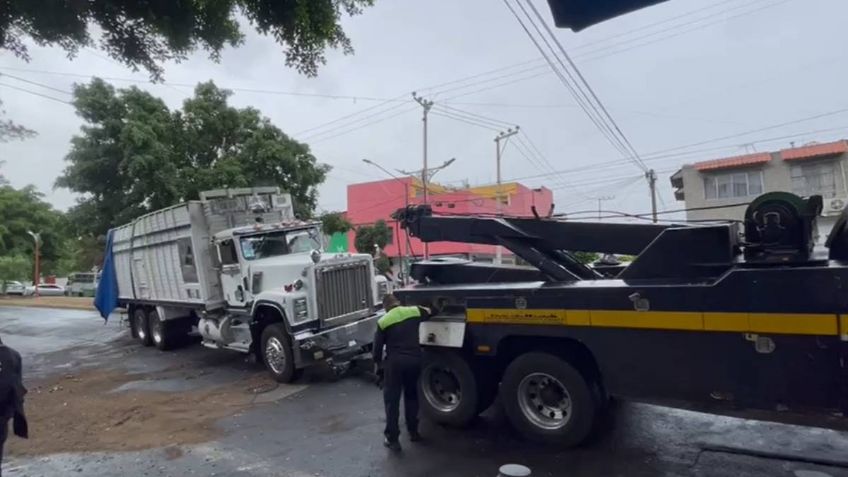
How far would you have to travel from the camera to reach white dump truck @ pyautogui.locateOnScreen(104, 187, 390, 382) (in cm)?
920

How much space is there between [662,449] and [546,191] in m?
49.9

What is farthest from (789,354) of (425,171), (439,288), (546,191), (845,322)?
(546,191)

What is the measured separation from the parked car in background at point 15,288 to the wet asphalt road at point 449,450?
52.7 m

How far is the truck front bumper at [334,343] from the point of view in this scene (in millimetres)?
8922

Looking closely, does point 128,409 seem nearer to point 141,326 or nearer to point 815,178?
point 141,326

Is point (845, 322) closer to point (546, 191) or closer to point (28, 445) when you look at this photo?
point (28, 445)

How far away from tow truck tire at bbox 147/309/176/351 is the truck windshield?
4318mm

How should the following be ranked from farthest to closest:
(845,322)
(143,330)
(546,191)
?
(546,191)
(143,330)
(845,322)

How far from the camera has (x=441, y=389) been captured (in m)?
6.44

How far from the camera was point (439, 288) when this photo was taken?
6406 mm

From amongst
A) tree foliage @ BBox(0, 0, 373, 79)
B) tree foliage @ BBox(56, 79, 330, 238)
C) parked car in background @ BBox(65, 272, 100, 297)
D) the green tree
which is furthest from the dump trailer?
parked car in background @ BBox(65, 272, 100, 297)

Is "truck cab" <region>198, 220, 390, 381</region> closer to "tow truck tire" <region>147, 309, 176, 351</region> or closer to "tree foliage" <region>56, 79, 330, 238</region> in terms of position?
"tow truck tire" <region>147, 309, 176, 351</region>

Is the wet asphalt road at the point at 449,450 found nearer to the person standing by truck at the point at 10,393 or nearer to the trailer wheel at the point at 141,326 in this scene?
the person standing by truck at the point at 10,393

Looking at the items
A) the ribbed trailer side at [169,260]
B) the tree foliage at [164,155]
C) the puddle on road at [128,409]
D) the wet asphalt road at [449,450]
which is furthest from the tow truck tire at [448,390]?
the tree foliage at [164,155]
